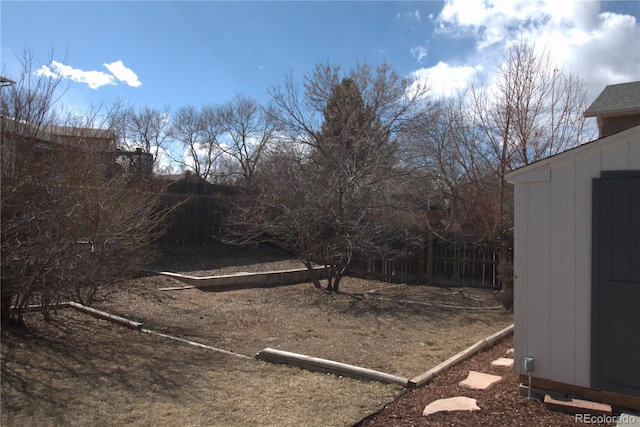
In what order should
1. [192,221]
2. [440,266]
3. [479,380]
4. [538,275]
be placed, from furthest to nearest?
[192,221], [440,266], [479,380], [538,275]

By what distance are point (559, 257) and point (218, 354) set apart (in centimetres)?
393

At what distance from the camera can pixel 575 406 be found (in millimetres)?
3963

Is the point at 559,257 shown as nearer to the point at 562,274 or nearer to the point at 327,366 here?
the point at 562,274

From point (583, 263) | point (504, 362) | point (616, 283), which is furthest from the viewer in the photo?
point (504, 362)

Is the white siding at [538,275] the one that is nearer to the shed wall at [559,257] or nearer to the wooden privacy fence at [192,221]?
the shed wall at [559,257]

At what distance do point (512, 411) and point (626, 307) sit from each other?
1.26m

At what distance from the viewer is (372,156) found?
1239 centimetres

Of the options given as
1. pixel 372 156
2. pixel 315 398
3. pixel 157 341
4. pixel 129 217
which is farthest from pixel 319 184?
pixel 315 398

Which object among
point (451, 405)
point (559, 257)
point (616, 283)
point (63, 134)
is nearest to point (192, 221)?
point (63, 134)

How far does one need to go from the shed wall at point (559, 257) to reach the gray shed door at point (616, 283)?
7 centimetres

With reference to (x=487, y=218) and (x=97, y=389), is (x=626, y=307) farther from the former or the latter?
(x=487, y=218)

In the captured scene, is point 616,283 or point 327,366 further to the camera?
point 327,366

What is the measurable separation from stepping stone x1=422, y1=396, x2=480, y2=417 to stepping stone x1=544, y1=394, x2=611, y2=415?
620 millimetres

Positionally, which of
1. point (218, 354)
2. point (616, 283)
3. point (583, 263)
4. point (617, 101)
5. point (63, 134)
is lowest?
point (218, 354)
